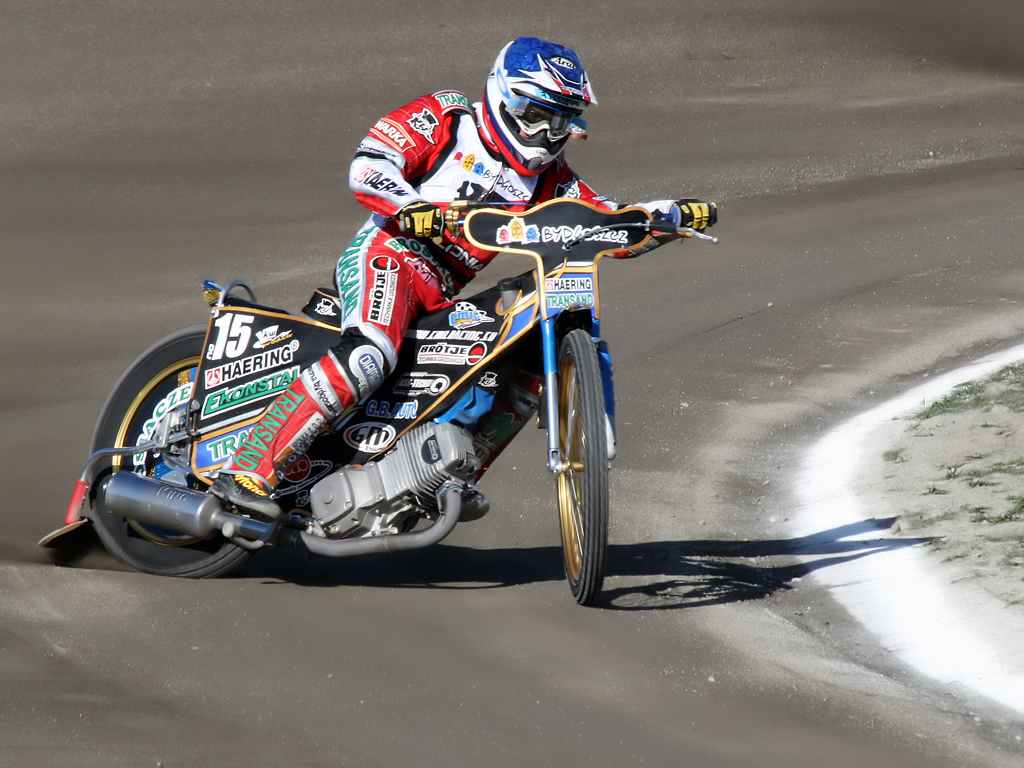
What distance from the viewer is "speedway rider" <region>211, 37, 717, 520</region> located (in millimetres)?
5492

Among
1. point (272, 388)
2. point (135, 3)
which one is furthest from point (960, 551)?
point (135, 3)

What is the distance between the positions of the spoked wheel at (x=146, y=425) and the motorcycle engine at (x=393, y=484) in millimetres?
837

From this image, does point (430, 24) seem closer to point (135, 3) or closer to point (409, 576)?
point (135, 3)

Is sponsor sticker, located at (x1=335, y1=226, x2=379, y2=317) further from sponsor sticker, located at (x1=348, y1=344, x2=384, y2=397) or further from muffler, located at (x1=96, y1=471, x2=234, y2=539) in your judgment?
muffler, located at (x1=96, y1=471, x2=234, y2=539)

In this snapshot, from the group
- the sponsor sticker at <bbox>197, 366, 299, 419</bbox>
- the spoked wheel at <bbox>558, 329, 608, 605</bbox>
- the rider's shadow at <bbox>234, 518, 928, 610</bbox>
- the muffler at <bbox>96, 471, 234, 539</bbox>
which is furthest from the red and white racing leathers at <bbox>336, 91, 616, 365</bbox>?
the rider's shadow at <bbox>234, 518, 928, 610</bbox>

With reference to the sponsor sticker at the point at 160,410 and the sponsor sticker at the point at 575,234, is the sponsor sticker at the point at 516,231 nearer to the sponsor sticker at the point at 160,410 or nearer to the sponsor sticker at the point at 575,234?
the sponsor sticker at the point at 575,234

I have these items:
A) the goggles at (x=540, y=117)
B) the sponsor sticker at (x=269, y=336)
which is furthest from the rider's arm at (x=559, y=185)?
Result: the sponsor sticker at (x=269, y=336)

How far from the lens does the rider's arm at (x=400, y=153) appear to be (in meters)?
5.50

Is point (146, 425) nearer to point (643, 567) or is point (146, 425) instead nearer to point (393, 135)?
point (393, 135)

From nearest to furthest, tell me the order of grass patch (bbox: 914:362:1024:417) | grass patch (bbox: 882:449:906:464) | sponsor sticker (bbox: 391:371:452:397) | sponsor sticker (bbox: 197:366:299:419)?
1. sponsor sticker (bbox: 391:371:452:397)
2. sponsor sticker (bbox: 197:366:299:419)
3. grass patch (bbox: 882:449:906:464)
4. grass patch (bbox: 914:362:1024:417)

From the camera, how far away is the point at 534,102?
5477 millimetres

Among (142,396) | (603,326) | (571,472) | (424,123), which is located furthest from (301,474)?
(603,326)

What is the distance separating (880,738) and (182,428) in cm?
341

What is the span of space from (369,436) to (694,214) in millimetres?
1728
